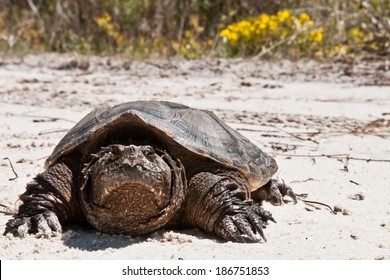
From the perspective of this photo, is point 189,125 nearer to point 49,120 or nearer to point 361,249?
point 361,249

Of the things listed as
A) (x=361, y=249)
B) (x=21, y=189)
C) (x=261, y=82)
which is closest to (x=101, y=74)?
(x=261, y=82)

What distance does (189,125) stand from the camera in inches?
109

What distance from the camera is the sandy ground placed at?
2.48 meters

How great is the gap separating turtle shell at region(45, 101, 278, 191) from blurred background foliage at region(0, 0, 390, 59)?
5065 mm

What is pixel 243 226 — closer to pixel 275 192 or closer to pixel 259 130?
pixel 275 192

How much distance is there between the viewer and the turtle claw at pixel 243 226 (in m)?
2.53

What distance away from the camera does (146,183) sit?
237 centimetres

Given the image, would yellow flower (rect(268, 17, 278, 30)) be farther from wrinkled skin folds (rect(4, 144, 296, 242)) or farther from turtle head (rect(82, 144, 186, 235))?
turtle head (rect(82, 144, 186, 235))

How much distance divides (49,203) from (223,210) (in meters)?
0.63

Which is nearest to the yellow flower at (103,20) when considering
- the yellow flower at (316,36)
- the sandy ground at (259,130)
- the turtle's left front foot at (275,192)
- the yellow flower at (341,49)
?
the sandy ground at (259,130)

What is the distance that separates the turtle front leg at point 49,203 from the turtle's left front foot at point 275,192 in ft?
2.93

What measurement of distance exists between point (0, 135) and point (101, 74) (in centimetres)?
274

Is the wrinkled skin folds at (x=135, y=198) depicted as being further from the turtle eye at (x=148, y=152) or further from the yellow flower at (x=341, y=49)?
the yellow flower at (x=341, y=49)

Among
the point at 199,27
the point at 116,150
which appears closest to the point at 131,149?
the point at 116,150
